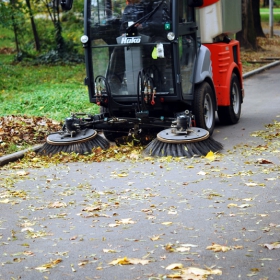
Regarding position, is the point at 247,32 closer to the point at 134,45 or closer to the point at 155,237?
the point at 134,45

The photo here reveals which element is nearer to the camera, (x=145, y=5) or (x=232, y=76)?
(x=145, y=5)

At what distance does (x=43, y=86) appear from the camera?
18.7m

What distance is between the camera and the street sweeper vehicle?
10.5 meters

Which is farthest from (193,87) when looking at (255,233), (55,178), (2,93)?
(2,93)

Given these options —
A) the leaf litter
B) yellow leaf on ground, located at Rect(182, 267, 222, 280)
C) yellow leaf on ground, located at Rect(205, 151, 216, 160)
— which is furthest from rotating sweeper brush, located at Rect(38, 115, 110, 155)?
yellow leaf on ground, located at Rect(182, 267, 222, 280)

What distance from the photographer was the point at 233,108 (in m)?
12.9

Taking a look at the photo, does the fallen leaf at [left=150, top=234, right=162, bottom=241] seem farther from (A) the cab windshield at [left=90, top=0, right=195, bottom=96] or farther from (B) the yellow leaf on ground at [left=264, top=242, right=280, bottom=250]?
(A) the cab windshield at [left=90, top=0, right=195, bottom=96]

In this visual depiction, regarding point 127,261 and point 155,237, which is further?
point 155,237

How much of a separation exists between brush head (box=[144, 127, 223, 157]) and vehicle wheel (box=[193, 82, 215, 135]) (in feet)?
3.47

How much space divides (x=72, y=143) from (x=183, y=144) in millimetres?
1714

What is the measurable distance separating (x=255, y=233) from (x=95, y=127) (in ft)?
17.5

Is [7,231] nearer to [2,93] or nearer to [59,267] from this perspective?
[59,267]

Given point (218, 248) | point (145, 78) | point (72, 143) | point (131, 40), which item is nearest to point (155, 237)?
point (218, 248)

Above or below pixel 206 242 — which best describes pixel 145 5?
above
